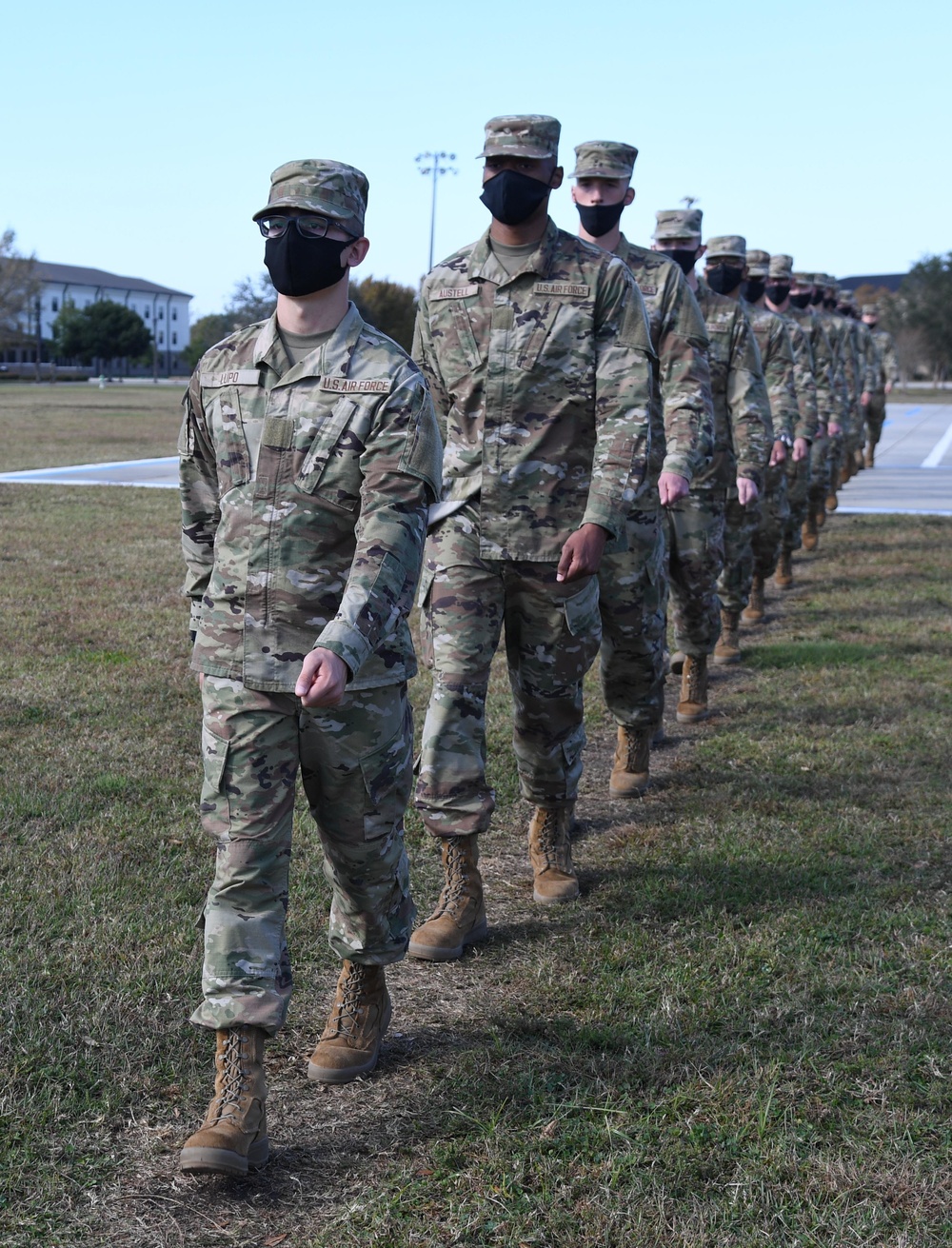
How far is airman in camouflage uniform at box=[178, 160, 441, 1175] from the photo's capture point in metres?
3.29

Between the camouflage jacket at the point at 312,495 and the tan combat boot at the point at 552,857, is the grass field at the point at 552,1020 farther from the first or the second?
the camouflage jacket at the point at 312,495

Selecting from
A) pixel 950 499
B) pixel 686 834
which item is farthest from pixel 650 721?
pixel 950 499

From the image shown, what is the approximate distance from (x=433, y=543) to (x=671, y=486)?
144 centimetres

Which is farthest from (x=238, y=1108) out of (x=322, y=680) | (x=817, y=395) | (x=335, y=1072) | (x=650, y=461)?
(x=817, y=395)

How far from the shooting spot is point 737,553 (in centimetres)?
909

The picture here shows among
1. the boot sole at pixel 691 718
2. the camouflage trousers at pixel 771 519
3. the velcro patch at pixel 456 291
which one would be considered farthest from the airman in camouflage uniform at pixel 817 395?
the velcro patch at pixel 456 291

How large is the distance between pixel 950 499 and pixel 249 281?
3924 cm

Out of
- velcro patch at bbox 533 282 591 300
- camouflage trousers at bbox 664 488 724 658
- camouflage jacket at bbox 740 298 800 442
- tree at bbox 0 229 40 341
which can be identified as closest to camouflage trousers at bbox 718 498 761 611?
camouflage jacket at bbox 740 298 800 442

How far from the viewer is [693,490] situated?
24.7ft

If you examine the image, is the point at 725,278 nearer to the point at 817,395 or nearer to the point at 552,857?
the point at 552,857

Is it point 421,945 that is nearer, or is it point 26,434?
point 421,945

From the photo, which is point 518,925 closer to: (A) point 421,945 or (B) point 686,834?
(A) point 421,945

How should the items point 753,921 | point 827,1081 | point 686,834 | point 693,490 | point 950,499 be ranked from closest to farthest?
1. point 827,1081
2. point 753,921
3. point 686,834
4. point 693,490
5. point 950,499

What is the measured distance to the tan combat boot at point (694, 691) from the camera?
308 inches
